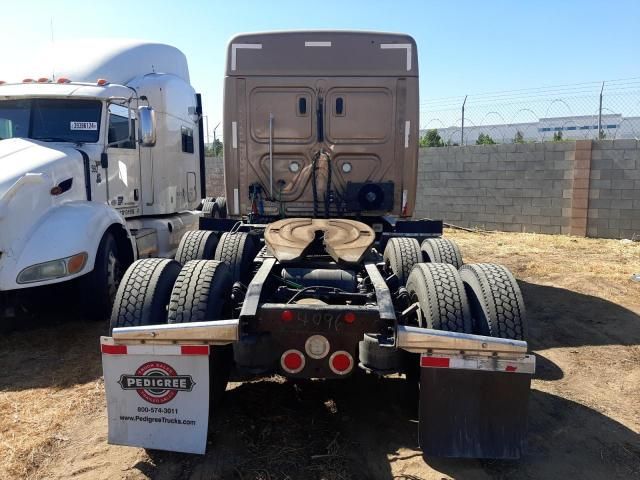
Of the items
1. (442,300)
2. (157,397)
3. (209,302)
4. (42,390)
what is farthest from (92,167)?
(442,300)

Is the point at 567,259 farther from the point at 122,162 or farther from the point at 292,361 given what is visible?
the point at 292,361

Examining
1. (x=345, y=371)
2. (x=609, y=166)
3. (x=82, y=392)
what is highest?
(x=609, y=166)

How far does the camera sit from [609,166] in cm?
1152

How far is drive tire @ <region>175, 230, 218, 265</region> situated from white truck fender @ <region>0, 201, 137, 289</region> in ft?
3.13

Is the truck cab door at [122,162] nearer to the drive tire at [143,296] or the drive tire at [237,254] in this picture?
the drive tire at [237,254]

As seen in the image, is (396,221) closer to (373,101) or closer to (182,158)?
(373,101)

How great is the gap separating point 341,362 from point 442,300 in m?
0.79

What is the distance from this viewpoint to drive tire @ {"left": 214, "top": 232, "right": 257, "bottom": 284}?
4.95 meters

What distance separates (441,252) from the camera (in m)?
5.08

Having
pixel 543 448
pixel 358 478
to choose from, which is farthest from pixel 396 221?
pixel 358 478

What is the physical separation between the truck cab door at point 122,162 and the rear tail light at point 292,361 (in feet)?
15.6

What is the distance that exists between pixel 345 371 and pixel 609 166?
422 inches

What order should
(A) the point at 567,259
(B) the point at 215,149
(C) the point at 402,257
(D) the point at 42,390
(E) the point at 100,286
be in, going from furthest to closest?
(B) the point at 215,149 → (A) the point at 567,259 → (E) the point at 100,286 → (C) the point at 402,257 → (D) the point at 42,390

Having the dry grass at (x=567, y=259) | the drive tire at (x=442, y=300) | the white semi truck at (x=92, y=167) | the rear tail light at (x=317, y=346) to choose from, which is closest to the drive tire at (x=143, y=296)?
the rear tail light at (x=317, y=346)
